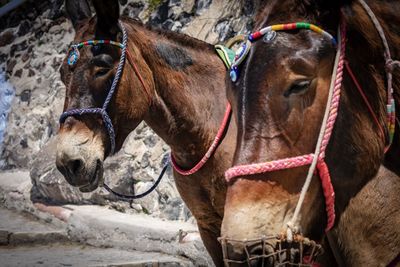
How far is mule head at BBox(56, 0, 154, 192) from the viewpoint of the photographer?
2553 mm

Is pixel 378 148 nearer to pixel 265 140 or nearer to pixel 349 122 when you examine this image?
pixel 349 122

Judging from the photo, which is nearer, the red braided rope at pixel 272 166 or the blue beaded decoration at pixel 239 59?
the red braided rope at pixel 272 166

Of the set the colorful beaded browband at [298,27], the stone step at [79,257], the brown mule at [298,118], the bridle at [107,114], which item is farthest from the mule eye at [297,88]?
the stone step at [79,257]

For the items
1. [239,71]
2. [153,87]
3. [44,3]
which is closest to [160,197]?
[153,87]

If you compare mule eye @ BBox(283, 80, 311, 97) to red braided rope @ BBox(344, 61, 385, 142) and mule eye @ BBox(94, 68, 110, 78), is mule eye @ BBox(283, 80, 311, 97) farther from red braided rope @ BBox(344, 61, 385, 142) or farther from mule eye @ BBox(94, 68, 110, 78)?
mule eye @ BBox(94, 68, 110, 78)

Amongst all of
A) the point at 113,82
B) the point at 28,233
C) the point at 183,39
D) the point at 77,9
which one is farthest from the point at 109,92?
the point at 28,233

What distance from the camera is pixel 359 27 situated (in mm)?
1356

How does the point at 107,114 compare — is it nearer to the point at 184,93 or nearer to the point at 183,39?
the point at 184,93

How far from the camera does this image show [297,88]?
1.29 metres

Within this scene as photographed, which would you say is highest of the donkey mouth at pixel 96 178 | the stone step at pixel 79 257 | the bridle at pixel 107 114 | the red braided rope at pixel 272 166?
the bridle at pixel 107 114

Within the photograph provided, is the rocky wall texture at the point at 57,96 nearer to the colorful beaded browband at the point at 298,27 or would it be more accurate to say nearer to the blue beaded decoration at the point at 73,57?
the blue beaded decoration at the point at 73,57

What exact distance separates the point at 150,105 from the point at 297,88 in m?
1.54

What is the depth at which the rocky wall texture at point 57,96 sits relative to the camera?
413cm

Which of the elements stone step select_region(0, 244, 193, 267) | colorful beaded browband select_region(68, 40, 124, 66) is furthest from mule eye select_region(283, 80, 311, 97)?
stone step select_region(0, 244, 193, 267)
